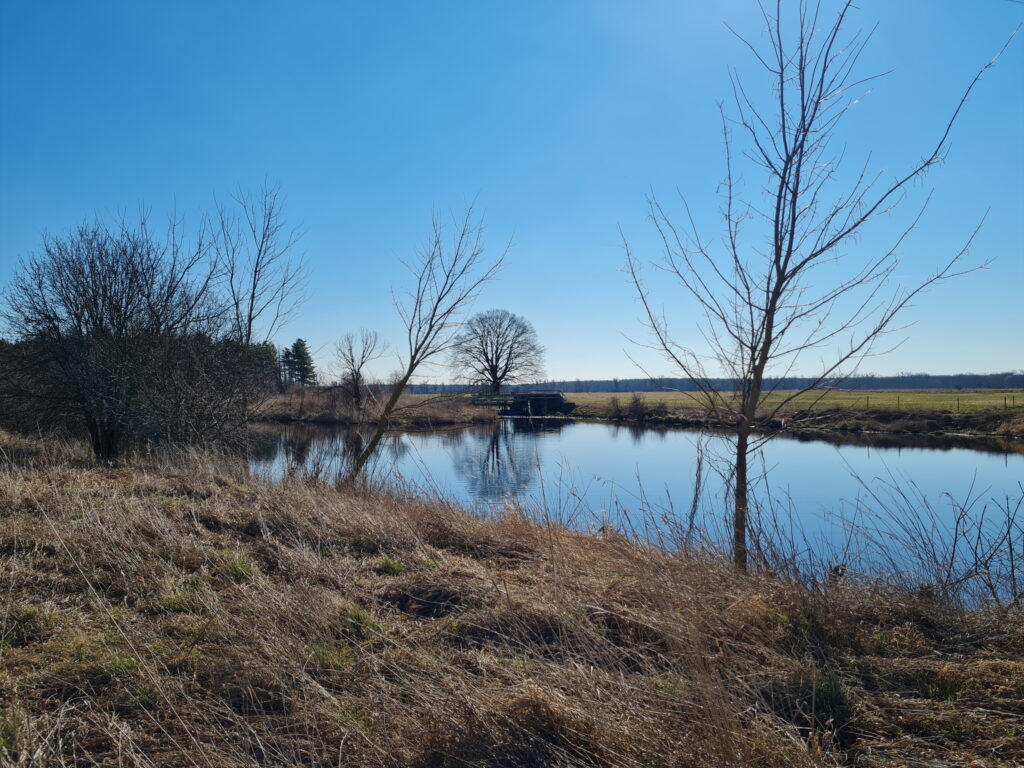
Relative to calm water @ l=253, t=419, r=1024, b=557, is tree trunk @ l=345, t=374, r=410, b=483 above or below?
above

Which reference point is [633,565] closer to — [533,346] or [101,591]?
[101,591]

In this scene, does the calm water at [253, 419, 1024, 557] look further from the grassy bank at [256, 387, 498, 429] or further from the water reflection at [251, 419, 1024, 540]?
the grassy bank at [256, 387, 498, 429]

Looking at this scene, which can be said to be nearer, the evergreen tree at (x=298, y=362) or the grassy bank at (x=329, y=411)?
the grassy bank at (x=329, y=411)

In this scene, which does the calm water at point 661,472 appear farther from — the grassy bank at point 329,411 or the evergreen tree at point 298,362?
the evergreen tree at point 298,362

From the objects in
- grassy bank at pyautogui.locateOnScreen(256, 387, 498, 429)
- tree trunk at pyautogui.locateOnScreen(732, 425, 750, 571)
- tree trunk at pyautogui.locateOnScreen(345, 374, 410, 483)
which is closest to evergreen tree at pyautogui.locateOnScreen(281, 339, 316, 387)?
grassy bank at pyautogui.locateOnScreen(256, 387, 498, 429)

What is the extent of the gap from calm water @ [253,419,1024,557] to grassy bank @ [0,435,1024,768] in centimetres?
106

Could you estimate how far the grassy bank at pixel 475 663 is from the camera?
2215 millimetres

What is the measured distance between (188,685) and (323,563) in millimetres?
1614

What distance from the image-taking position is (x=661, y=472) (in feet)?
53.8

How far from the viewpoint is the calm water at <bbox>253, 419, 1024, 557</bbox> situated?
6.77 metres

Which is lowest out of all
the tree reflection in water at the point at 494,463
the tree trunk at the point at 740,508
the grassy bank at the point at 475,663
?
the tree reflection in water at the point at 494,463

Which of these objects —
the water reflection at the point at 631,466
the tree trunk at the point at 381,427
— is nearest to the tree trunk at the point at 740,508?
the water reflection at the point at 631,466

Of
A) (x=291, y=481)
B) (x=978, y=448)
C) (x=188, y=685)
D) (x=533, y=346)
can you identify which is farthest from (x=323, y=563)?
(x=533, y=346)

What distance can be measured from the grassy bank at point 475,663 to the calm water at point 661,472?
3.47 ft
